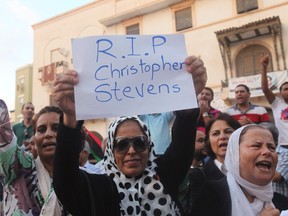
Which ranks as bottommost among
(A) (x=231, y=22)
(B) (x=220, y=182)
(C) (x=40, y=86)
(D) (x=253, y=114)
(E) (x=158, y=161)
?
(B) (x=220, y=182)

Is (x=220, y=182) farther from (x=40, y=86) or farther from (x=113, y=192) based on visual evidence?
(x=40, y=86)

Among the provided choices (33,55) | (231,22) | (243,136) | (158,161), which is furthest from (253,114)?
(33,55)

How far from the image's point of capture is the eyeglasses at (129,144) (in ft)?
5.66

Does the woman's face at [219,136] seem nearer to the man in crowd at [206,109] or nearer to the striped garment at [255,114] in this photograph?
the man in crowd at [206,109]

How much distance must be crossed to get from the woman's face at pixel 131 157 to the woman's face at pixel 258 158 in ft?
1.85

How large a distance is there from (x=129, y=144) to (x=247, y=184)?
69 centimetres

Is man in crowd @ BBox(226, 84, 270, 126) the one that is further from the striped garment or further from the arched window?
the arched window

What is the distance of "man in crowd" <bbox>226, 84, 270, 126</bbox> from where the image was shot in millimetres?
3938

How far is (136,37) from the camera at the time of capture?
1.69 m

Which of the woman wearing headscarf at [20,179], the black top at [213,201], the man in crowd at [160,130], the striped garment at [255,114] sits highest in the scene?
the striped garment at [255,114]

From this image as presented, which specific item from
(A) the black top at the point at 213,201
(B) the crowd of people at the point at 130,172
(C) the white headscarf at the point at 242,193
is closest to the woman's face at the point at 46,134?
(B) the crowd of people at the point at 130,172

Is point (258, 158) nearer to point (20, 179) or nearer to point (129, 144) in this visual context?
point (129, 144)

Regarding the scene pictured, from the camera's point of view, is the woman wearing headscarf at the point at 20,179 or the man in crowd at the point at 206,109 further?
the man in crowd at the point at 206,109

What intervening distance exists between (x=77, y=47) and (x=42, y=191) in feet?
2.69
